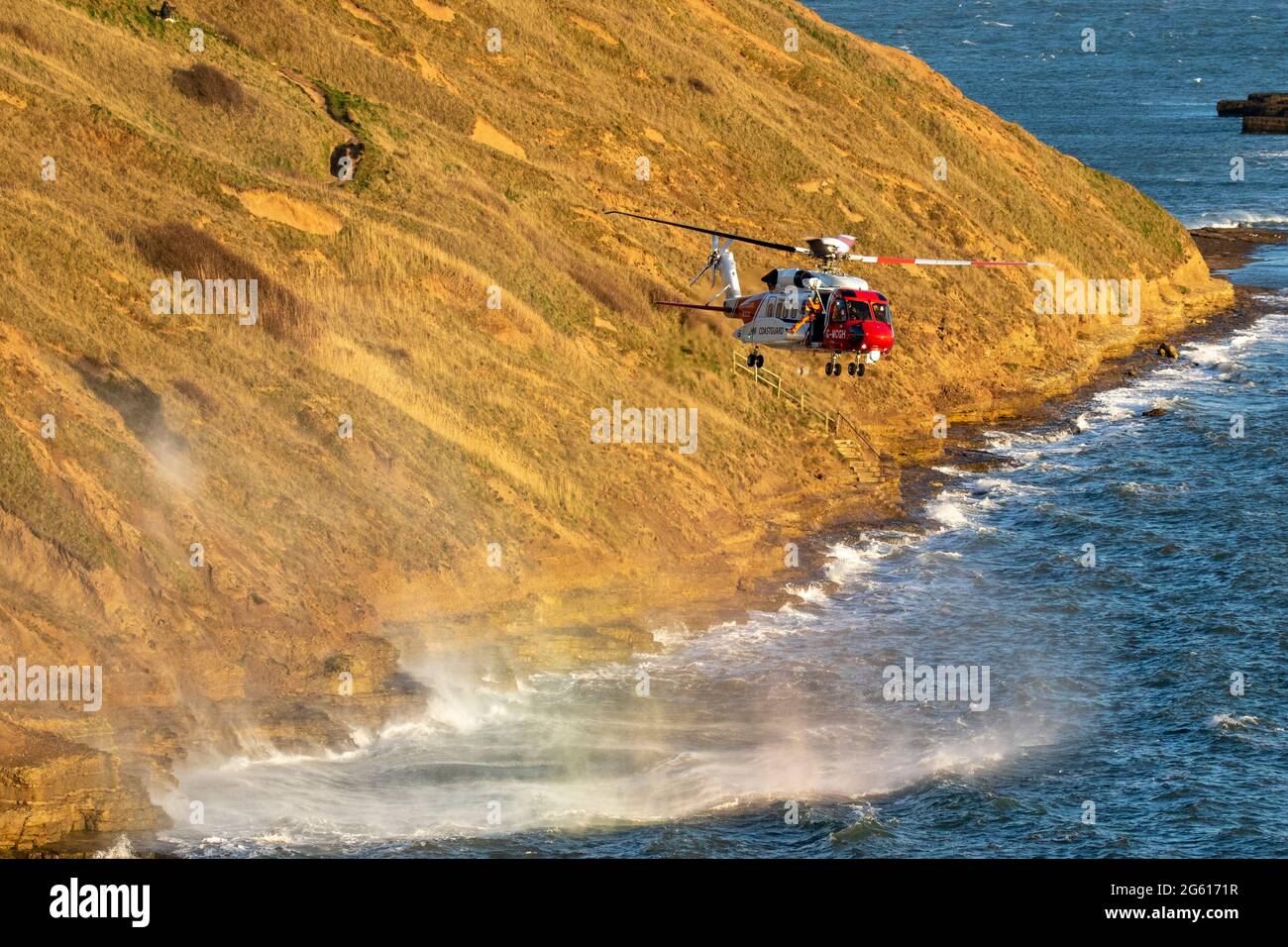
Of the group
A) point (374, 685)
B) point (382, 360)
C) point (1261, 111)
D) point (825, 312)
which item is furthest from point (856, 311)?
point (1261, 111)

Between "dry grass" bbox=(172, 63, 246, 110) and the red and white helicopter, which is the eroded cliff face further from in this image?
the red and white helicopter

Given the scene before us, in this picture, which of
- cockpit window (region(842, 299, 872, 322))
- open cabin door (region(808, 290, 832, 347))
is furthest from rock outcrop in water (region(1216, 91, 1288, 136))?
cockpit window (region(842, 299, 872, 322))

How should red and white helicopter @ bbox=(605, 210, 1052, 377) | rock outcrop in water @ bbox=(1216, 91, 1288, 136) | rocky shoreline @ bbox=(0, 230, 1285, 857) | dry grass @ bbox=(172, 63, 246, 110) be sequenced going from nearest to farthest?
1. rocky shoreline @ bbox=(0, 230, 1285, 857)
2. red and white helicopter @ bbox=(605, 210, 1052, 377)
3. dry grass @ bbox=(172, 63, 246, 110)
4. rock outcrop in water @ bbox=(1216, 91, 1288, 136)

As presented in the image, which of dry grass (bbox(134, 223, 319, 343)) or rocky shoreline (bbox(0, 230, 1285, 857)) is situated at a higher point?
dry grass (bbox(134, 223, 319, 343))

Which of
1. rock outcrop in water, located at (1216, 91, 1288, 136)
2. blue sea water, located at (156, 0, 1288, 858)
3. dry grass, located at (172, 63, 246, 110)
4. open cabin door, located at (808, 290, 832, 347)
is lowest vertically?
blue sea water, located at (156, 0, 1288, 858)

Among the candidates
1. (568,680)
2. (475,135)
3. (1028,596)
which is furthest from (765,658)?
(475,135)

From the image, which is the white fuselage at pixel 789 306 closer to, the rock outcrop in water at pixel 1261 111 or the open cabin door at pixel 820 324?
the open cabin door at pixel 820 324
